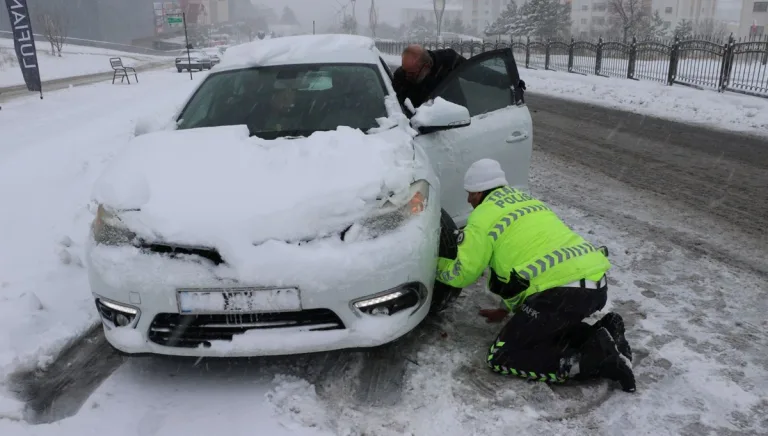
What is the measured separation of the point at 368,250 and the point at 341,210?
0.78ft

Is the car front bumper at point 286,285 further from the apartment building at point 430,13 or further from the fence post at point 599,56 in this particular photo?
the apartment building at point 430,13

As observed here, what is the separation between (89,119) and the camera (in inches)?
489

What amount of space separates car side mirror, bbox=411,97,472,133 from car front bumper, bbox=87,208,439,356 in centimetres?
123

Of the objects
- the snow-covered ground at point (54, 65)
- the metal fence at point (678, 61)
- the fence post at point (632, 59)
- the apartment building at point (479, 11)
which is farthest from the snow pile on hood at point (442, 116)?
the apartment building at point (479, 11)

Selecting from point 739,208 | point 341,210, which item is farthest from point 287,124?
point 739,208

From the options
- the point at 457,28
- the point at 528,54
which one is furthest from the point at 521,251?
the point at 457,28

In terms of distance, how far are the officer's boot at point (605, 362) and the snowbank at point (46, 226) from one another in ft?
9.06

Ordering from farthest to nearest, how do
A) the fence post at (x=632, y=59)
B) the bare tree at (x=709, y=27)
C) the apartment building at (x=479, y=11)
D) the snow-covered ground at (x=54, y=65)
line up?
the apartment building at (x=479, y=11), the bare tree at (x=709, y=27), the snow-covered ground at (x=54, y=65), the fence post at (x=632, y=59)

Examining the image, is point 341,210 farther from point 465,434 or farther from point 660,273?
point 660,273

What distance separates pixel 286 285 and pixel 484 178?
49.2 inches

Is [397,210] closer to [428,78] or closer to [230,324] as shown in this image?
[230,324]

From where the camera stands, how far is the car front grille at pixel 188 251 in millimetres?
2547

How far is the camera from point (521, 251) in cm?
286

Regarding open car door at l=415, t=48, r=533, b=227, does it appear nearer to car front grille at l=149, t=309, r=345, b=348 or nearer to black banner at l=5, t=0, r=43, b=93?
car front grille at l=149, t=309, r=345, b=348
